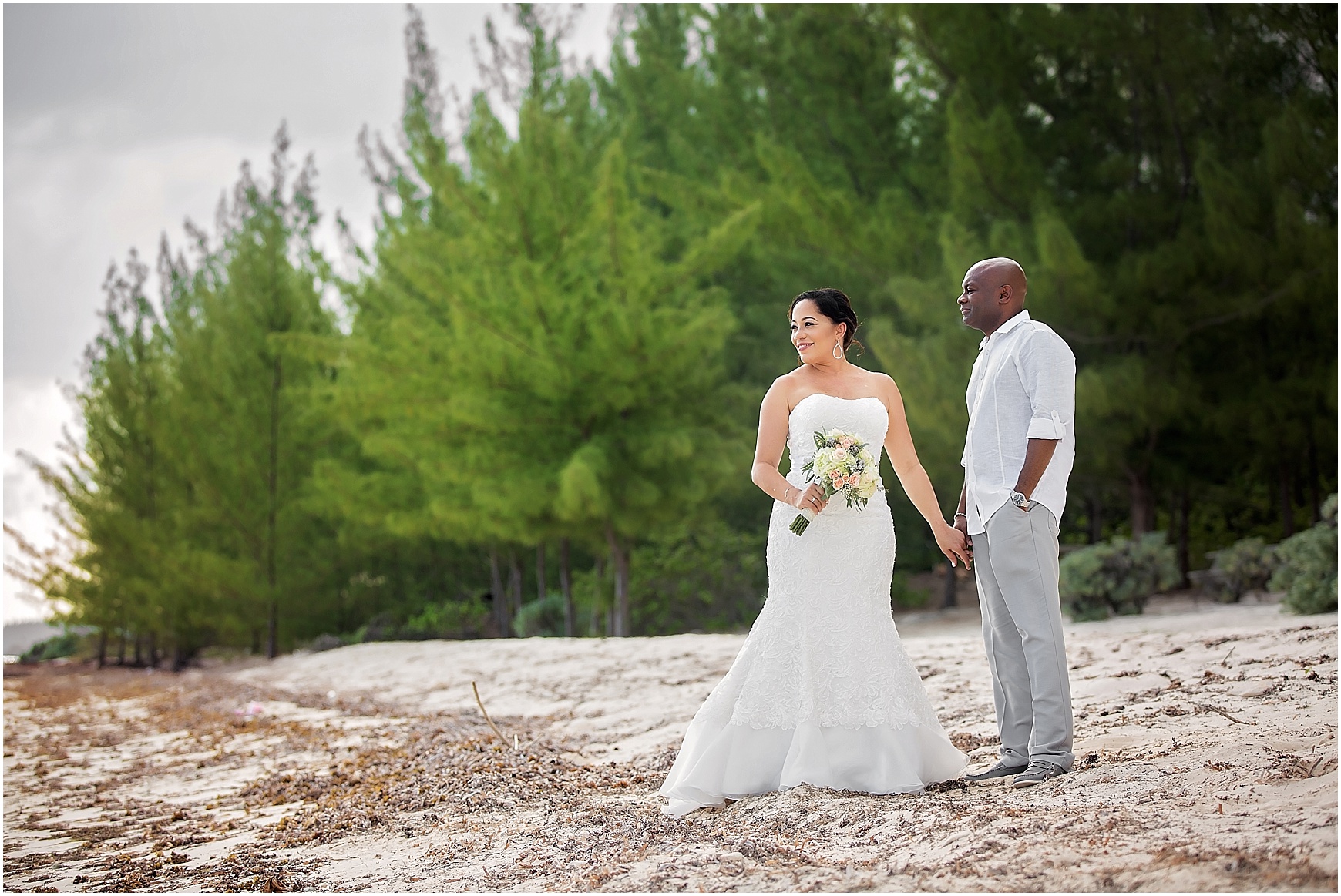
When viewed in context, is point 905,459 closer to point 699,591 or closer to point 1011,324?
point 1011,324

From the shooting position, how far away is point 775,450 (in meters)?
4.27

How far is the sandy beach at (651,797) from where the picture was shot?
114 inches

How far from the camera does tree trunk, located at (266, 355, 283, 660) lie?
1623 cm

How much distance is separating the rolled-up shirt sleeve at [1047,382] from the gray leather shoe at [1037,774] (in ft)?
3.68

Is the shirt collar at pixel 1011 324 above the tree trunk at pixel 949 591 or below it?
above

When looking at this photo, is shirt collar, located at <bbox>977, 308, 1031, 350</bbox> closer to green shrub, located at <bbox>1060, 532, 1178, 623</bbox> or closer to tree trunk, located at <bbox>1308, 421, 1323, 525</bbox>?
green shrub, located at <bbox>1060, 532, 1178, 623</bbox>

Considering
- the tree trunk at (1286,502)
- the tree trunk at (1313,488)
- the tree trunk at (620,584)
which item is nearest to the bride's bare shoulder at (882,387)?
the tree trunk at (620,584)

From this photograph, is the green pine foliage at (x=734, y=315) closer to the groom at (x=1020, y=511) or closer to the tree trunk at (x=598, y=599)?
the tree trunk at (x=598, y=599)

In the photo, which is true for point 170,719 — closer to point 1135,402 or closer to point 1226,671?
point 1226,671

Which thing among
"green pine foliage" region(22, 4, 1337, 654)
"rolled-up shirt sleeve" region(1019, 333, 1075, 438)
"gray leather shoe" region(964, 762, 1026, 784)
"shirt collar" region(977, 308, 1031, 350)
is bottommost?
"gray leather shoe" region(964, 762, 1026, 784)

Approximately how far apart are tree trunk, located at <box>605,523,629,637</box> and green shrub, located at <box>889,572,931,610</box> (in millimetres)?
5186

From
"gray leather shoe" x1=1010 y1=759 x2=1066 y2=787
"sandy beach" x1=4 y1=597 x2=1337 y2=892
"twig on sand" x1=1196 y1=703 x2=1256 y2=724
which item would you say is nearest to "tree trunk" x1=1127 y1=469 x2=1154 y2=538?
"sandy beach" x1=4 y1=597 x2=1337 y2=892

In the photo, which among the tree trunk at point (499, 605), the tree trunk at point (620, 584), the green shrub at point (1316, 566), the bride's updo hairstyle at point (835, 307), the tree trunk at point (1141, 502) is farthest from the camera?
the tree trunk at point (499, 605)

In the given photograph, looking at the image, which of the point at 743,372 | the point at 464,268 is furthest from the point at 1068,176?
the point at 464,268
